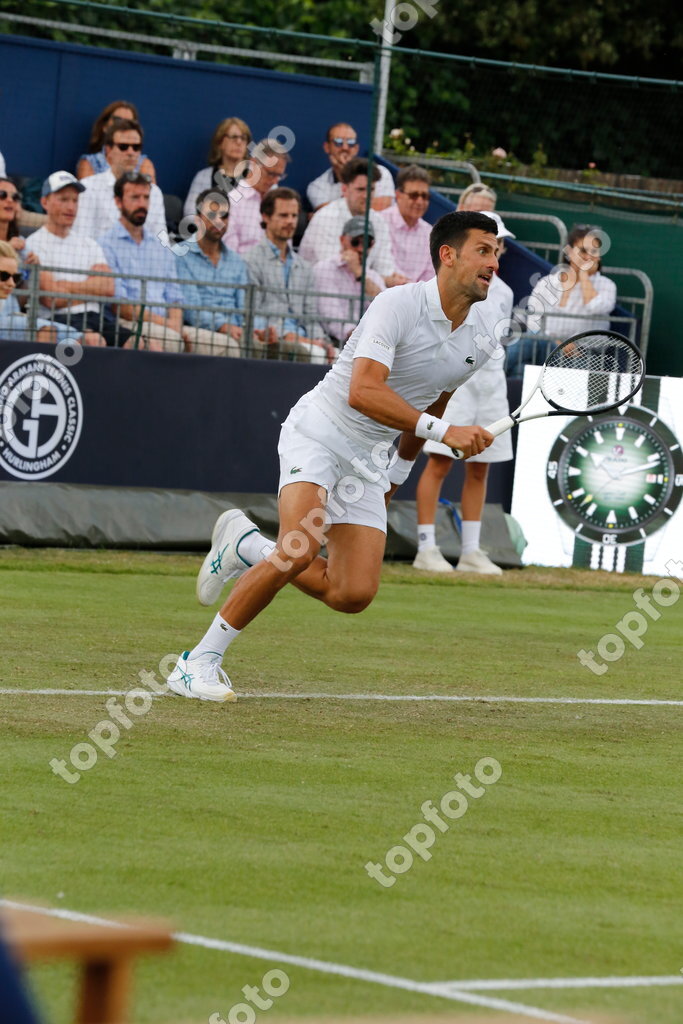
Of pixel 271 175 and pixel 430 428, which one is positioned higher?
pixel 271 175

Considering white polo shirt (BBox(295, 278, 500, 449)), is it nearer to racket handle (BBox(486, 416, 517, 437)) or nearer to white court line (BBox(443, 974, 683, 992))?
racket handle (BBox(486, 416, 517, 437))

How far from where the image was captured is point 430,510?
12.8 m

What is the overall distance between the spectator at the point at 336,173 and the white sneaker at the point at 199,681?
8.85 metres

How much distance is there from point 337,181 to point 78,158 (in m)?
2.40

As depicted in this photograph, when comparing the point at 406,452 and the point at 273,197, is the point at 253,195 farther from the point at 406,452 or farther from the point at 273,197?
the point at 406,452

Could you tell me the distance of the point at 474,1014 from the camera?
365 centimetres

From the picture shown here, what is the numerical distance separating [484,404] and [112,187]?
12.0 feet

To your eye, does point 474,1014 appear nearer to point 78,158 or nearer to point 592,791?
point 592,791

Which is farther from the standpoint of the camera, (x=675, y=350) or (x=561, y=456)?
(x=675, y=350)

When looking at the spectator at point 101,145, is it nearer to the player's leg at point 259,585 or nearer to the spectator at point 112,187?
the spectator at point 112,187

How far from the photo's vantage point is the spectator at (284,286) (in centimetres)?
1355

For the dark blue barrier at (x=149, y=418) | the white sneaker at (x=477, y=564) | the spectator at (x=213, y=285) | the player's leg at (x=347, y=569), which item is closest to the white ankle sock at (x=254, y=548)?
the player's leg at (x=347, y=569)

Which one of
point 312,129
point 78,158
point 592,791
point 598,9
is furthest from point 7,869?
point 598,9

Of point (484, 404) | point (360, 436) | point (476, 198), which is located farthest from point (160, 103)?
point (360, 436)
